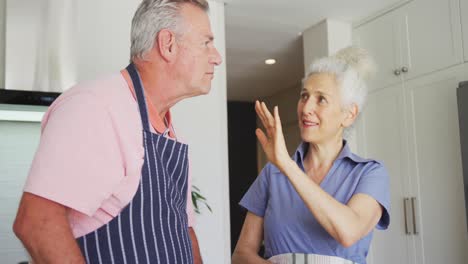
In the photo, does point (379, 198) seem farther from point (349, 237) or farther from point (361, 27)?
point (361, 27)

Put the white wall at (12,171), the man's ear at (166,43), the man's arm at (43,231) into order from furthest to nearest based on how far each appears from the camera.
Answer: the white wall at (12,171) → the man's ear at (166,43) → the man's arm at (43,231)

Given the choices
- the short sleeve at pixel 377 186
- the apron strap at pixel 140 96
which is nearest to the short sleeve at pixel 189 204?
the apron strap at pixel 140 96

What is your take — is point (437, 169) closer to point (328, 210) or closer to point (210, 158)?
point (210, 158)

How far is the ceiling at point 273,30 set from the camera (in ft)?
A: 11.4

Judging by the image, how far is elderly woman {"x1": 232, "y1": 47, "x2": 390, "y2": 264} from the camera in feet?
4.03

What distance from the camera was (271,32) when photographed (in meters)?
4.05

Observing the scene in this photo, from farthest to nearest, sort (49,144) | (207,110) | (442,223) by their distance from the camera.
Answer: (207,110)
(442,223)
(49,144)

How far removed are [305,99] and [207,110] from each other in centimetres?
185

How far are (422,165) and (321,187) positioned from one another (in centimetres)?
194

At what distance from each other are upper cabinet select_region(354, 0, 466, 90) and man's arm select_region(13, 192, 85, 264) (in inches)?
105

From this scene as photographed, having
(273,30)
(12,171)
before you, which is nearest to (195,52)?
(12,171)

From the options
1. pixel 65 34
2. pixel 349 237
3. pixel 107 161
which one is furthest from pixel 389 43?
pixel 107 161

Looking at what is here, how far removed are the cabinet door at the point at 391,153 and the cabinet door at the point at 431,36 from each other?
23 cm

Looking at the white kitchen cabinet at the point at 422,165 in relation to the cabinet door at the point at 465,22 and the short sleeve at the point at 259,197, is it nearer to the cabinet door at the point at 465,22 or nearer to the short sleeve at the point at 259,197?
the cabinet door at the point at 465,22
